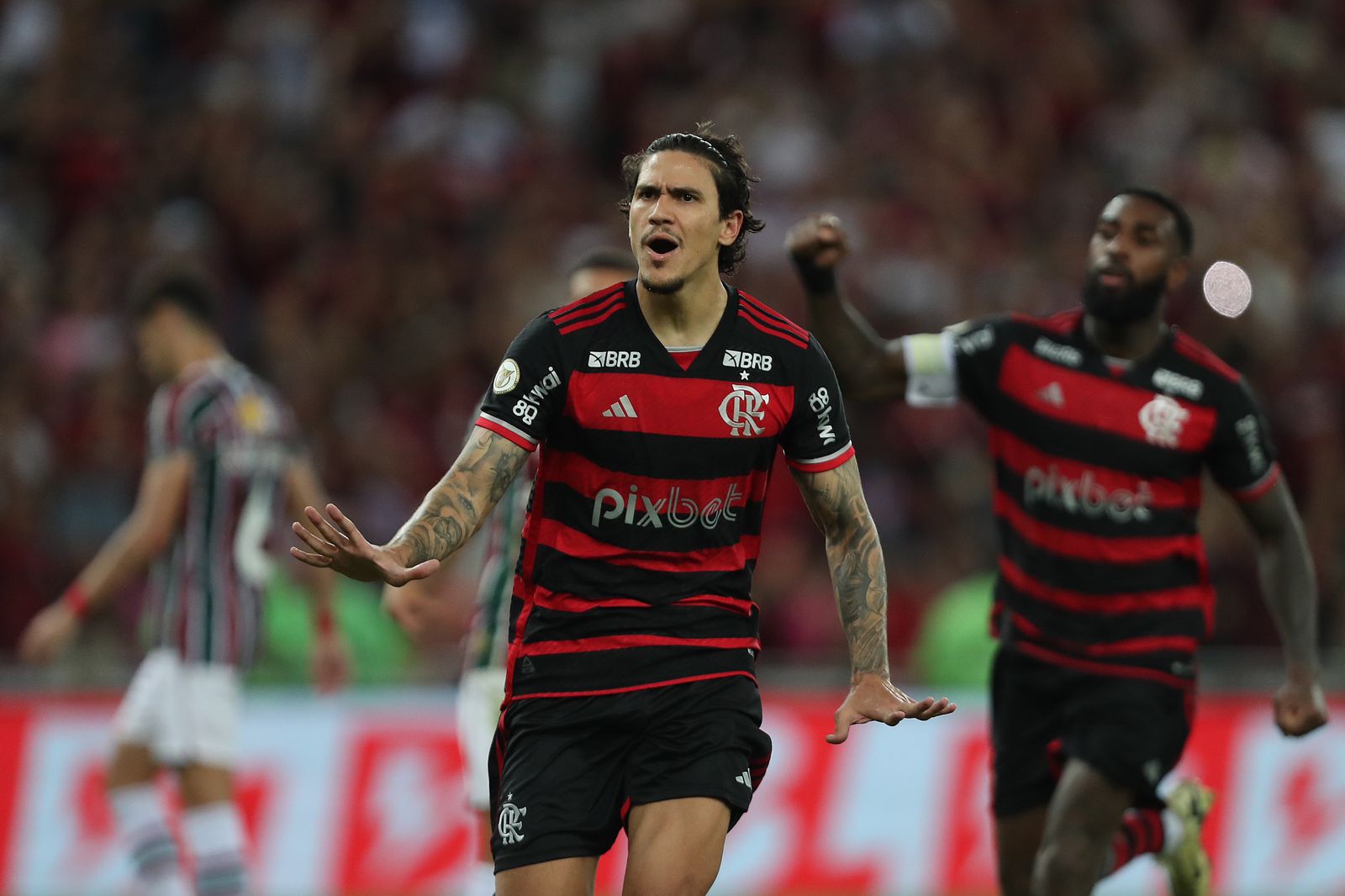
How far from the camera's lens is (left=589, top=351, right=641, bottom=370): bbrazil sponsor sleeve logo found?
5379 mm

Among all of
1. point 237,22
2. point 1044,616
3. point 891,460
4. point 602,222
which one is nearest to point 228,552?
point 1044,616

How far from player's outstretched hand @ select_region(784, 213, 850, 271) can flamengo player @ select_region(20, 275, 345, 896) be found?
3033mm

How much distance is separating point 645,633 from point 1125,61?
12969 millimetres

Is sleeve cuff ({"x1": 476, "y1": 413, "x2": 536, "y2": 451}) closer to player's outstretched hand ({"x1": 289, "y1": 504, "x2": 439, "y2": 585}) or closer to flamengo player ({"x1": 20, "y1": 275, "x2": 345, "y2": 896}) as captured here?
player's outstretched hand ({"x1": 289, "y1": 504, "x2": 439, "y2": 585})

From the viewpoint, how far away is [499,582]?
297 inches

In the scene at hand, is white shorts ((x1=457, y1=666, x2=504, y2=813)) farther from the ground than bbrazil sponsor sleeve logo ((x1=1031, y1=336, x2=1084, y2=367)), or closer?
closer

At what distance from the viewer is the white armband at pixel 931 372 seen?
7.35 meters

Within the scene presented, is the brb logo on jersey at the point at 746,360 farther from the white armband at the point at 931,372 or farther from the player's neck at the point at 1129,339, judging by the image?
the player's neck at the point at 1129,339

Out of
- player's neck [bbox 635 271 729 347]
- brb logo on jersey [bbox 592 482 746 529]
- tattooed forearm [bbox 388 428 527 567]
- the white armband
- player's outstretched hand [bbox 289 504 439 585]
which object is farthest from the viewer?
the white armband

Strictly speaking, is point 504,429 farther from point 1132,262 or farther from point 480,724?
point 1132,262

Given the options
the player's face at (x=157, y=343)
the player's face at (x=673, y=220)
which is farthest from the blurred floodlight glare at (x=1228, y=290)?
the player's face at (x=157, y=343)

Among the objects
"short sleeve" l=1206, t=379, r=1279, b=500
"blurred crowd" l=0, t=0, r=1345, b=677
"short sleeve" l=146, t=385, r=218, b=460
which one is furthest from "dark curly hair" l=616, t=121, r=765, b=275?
"blurred crowd" l=0, t=0, r=1345, b=677

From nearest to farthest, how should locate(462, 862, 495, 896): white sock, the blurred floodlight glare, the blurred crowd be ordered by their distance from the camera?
locate(462, 862, 495, 896): white sock
the blurred floodlight glare
the blurred crowd

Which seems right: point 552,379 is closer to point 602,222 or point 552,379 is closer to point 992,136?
point 602,222
